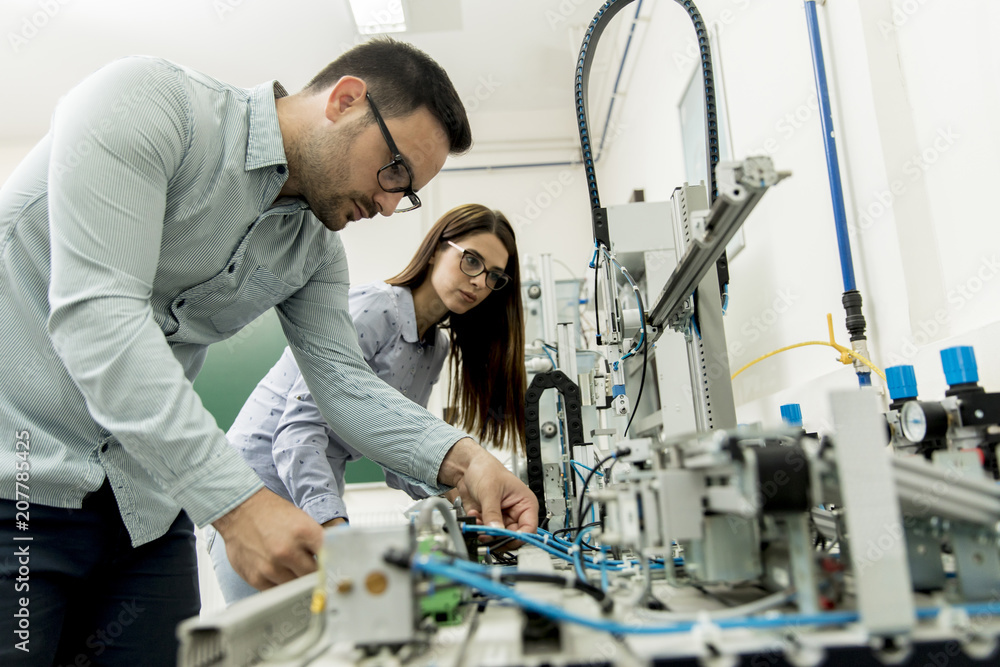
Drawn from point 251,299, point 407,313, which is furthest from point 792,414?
point 407,313

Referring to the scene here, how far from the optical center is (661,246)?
177 centimetres

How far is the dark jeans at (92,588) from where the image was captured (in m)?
0.83

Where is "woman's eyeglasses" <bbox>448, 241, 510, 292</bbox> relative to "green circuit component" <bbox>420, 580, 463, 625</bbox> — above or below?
above

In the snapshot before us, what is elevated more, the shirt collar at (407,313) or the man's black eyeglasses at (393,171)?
the man's black eyeglasses at (393,171)

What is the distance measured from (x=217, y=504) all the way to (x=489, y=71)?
3878mm

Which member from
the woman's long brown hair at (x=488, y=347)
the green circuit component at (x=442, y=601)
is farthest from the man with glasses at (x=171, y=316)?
the woman's long brown hair at (x=488, y=347)

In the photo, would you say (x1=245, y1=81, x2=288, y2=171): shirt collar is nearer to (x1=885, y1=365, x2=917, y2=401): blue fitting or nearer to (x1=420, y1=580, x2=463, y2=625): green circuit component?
(x1=420, y1=580, x2=463, y2=625): green circuit component

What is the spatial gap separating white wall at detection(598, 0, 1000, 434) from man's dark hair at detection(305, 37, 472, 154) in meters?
0.86

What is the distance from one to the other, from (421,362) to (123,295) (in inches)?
44.7

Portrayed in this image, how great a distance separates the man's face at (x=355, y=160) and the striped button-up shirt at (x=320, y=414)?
517 millimetres

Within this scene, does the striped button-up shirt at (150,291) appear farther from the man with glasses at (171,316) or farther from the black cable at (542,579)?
the black cable at (542,579)

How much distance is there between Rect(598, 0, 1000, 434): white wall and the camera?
3.54 feet

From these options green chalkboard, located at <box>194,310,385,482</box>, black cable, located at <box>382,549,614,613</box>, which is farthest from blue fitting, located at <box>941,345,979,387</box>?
green chalkboard, located at <box>194,310,385,482</box>

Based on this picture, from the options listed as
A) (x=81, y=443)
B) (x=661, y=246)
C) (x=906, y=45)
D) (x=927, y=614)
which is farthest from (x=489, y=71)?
(x=927, y=614)
